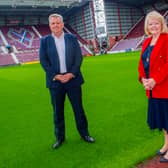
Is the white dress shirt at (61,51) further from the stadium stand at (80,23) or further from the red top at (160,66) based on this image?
the stadium stand at (80,23)

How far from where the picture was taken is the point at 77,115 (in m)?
3.97

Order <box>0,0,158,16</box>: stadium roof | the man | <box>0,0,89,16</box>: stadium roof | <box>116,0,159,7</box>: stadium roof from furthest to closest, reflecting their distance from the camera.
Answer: <box>116,0,159,7</box>: stadium roof < <box>0,0,158,16</box>: stadium roof < <box>0,0,89,16</box>: stadium roof < the man

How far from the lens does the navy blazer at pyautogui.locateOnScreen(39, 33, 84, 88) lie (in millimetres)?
3754

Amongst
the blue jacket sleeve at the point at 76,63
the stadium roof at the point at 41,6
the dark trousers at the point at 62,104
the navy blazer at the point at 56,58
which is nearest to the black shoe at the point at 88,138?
the dark trousers at the point at 62,104

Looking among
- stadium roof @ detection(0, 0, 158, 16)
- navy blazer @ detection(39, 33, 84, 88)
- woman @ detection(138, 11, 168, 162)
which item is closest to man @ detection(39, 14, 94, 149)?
navy blazer @ detection(39, 33, 84, 88)

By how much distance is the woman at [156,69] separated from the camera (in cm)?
287

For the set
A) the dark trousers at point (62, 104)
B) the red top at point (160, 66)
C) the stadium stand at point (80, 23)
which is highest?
the stadium stand at point (80, 23)

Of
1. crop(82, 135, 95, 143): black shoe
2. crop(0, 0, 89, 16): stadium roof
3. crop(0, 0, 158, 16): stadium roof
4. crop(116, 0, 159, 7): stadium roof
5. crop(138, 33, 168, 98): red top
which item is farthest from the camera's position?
crop(116, 0, 159, 7): stadium roof

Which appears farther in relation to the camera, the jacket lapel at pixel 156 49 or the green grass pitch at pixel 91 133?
the green grass pitch at pixel 91 133

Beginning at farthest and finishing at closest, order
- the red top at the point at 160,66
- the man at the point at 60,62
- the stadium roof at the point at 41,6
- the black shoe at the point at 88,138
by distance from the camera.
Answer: the stadium roof at the point at 41,6 → the black shoe at the point at 88,138 → the man at the point at 60,62 → the red top at the point at 160,66

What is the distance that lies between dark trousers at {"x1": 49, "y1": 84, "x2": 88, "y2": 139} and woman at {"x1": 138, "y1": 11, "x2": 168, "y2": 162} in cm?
113

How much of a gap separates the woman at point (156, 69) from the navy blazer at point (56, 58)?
3.47 feet

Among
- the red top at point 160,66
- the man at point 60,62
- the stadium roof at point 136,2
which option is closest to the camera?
the red top at point 160,66

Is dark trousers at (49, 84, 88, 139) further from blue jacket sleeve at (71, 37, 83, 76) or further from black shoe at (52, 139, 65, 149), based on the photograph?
blue jacket sleeve at (71, 37, 83, 76)
